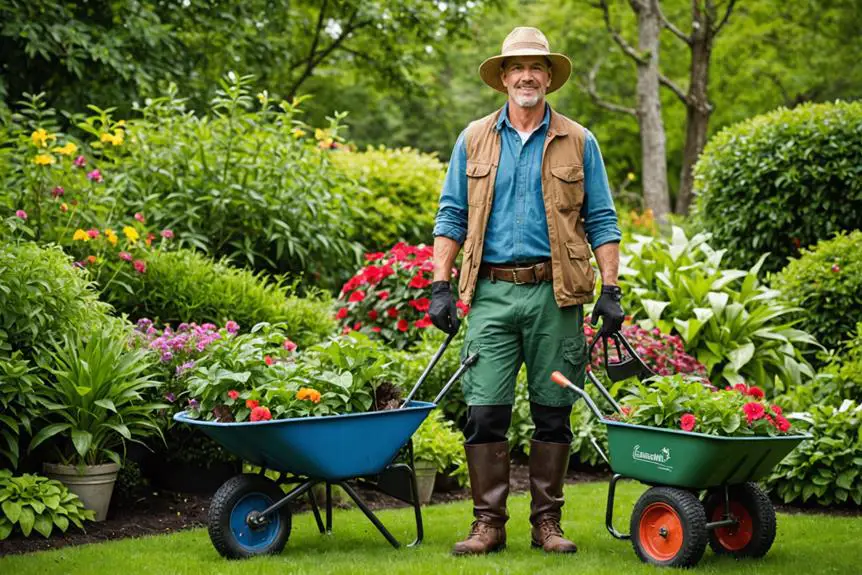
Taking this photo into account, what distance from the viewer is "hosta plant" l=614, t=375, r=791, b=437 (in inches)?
144

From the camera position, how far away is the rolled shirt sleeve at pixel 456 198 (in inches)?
164

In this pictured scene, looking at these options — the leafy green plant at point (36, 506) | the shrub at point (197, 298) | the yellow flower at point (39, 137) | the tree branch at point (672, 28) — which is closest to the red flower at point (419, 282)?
the shrub at point (197, 298)

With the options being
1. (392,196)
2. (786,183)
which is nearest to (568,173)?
(786,183)

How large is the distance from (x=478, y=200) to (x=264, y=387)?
1107mm

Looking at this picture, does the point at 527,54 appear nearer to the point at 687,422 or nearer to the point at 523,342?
the point at 523,342

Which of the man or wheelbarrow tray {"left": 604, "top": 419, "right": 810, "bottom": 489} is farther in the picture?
the man

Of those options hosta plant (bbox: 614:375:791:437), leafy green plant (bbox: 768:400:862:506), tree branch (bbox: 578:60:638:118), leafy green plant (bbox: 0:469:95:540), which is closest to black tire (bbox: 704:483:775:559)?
hosta plant (bbox: 614:375:791:437)

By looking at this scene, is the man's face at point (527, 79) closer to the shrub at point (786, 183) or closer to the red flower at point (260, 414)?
the red flower at point (260, 414)

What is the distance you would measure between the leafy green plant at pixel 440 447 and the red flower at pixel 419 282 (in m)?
1.45

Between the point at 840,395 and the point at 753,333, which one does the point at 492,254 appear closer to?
the point at 840,395

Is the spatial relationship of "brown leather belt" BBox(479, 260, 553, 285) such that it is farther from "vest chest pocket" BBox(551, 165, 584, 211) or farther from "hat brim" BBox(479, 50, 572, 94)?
"hat brim" BBox(479, 50, 572, 94)

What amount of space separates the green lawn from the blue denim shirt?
3.82 feet

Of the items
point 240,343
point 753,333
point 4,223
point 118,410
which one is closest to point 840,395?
point 753,333

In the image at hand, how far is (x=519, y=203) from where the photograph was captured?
4.04 meters
